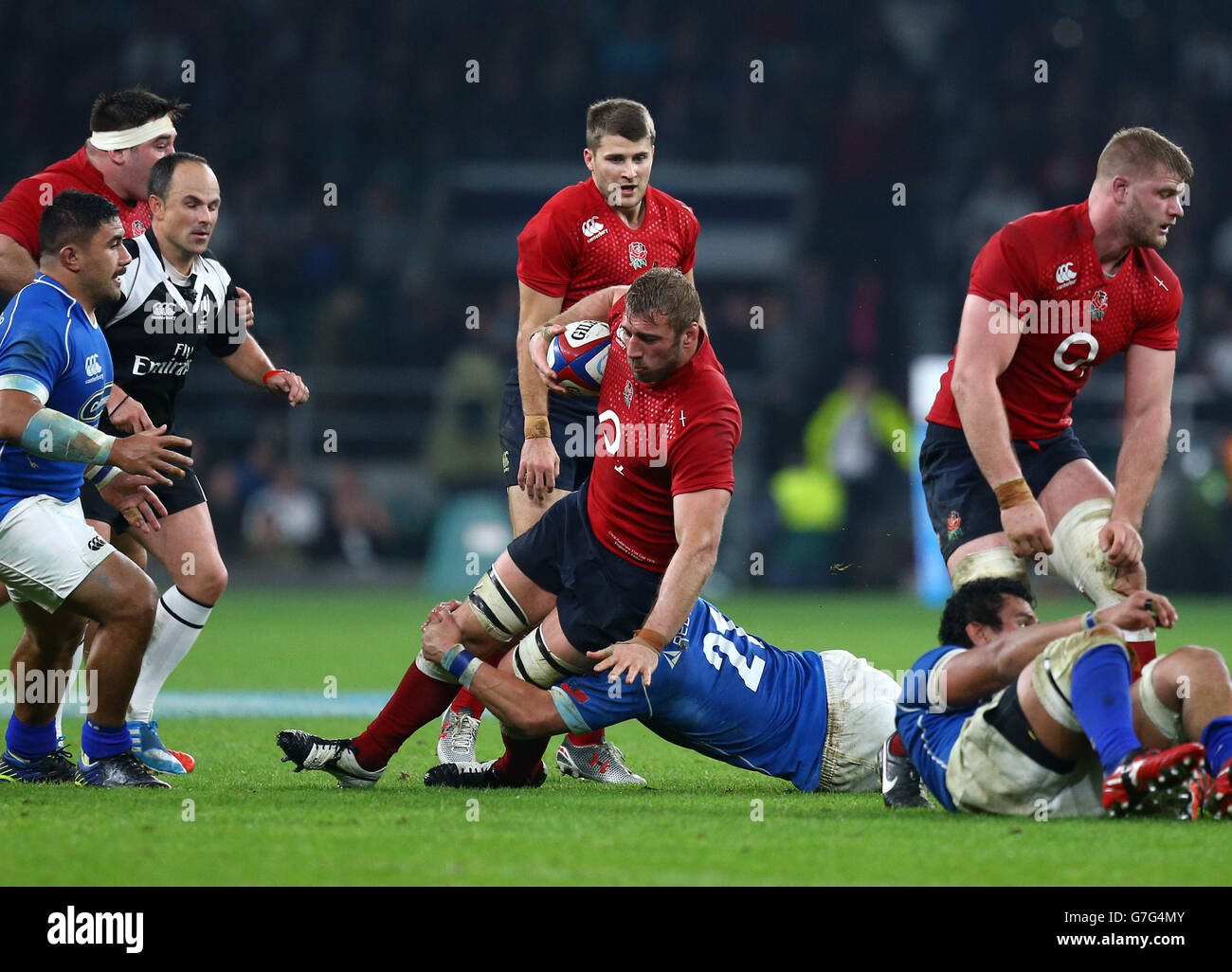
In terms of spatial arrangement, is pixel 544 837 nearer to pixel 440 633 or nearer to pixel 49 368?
pixel 440 633

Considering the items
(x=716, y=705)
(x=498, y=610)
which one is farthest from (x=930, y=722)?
(x=498, y=610)

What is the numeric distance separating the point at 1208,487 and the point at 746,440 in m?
4.55

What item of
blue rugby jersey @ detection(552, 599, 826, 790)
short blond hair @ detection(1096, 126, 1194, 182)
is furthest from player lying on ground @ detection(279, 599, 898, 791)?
short blond hair @ detection(1096, 126, 1194, 182)

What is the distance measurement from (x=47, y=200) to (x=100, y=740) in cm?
221

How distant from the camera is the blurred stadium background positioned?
16250 millimetres

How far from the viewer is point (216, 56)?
20766 mm

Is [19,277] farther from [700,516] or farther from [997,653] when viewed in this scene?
[997,653]

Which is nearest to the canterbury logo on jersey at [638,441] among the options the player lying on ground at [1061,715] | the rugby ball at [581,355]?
the rugby ball at [581,355]

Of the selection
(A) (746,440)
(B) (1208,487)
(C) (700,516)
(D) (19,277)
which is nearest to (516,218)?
(A) (746,440)

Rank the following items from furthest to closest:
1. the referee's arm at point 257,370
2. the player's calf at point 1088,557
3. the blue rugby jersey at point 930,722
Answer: the referee's arm at point 257,370 < the player's calf at point 1088,557 < the blue rugby jersey at point 930,722

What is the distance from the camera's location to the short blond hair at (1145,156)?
19.5ft

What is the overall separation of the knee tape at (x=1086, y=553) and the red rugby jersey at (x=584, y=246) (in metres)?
2.06

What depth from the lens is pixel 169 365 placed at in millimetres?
6789

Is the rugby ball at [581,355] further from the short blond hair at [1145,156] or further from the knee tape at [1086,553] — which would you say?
the short blond hair at [1145,156]
